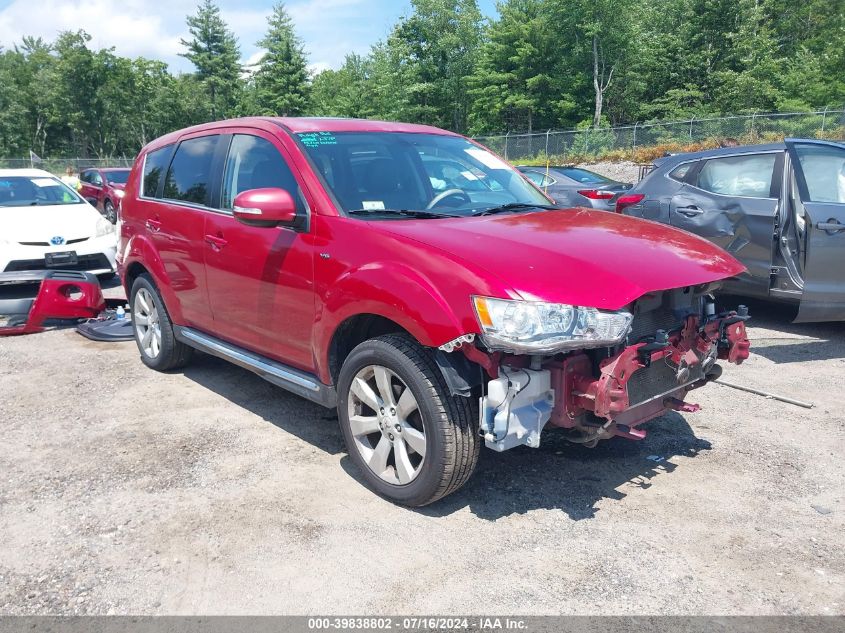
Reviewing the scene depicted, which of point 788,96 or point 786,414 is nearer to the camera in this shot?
point 786,414

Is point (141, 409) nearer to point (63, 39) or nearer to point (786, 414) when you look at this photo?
point (786, 414)

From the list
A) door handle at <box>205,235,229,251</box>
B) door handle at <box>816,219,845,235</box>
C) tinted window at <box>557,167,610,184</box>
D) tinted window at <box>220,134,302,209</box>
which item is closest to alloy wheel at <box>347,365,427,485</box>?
tinted window at <box>220,134,302,209</box>

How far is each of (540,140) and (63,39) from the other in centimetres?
4663

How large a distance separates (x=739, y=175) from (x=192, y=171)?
5.00 metres

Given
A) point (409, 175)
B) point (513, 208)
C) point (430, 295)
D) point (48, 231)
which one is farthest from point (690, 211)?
point (48, 231)

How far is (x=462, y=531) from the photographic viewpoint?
3260 mm

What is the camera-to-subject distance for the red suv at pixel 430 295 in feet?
9.77

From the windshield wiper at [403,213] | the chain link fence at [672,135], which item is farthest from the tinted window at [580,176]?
the chain link fence at [672,135]

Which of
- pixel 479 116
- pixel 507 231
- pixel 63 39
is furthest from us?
pixel 63 39

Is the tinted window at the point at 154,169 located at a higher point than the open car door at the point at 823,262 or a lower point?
higher

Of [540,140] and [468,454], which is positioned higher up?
[540,140]

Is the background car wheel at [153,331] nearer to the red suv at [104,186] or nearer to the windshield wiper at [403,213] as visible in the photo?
the windshield wiper at [403,213]

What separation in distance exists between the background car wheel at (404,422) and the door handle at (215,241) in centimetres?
144

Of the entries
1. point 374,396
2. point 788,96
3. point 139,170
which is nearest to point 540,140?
point 788,96
